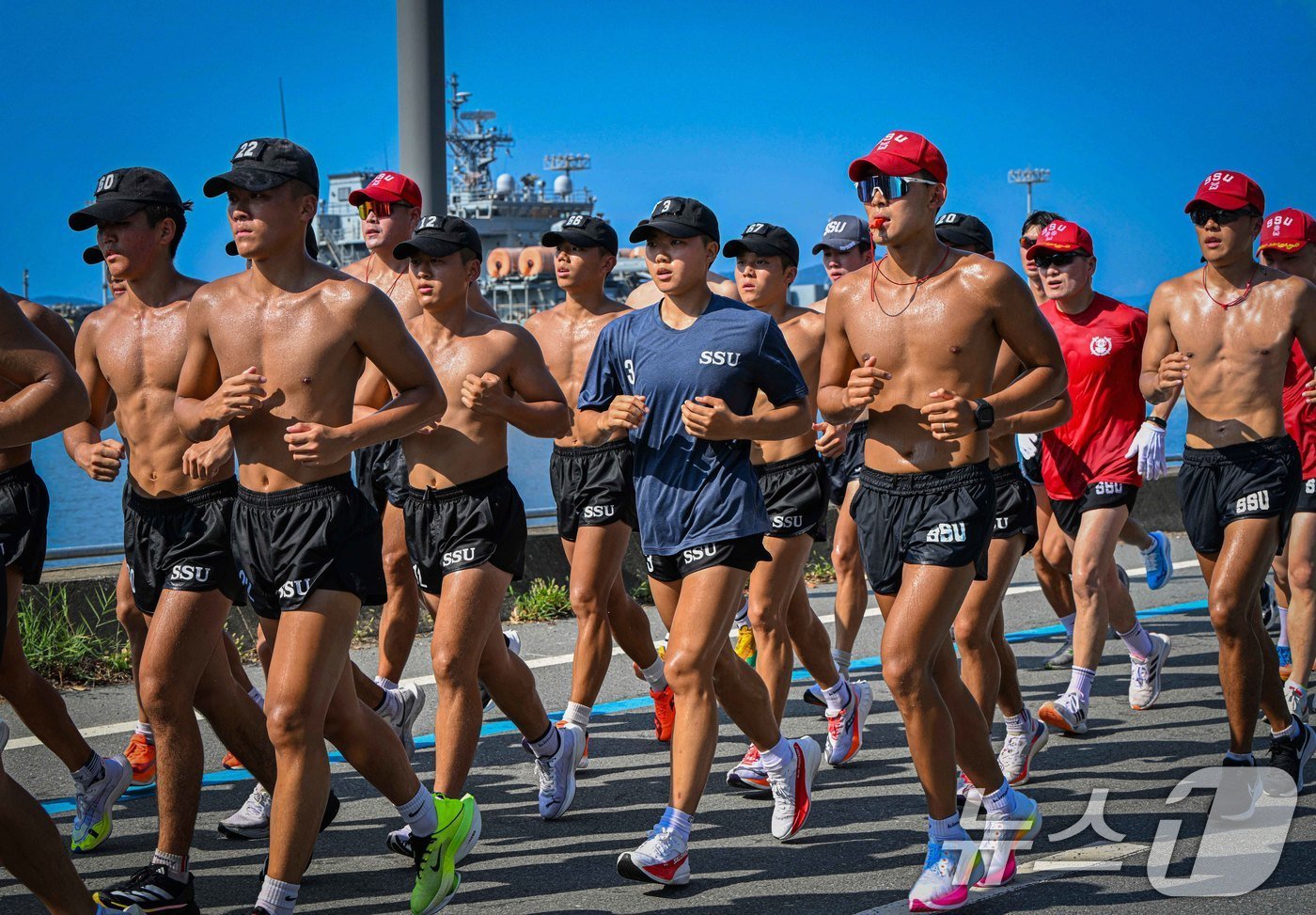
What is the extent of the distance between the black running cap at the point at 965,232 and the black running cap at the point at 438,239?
8.88ft

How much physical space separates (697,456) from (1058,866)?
190 centimetres

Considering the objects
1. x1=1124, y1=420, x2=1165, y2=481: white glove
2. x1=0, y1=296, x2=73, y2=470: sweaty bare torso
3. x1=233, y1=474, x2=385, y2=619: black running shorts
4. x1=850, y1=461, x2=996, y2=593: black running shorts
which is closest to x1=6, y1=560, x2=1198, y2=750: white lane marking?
x1=0, y1=296, x2=73, y2=470: sweaty bare torso

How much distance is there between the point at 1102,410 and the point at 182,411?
16.1 ft

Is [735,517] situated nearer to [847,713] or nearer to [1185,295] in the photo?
[847,713]

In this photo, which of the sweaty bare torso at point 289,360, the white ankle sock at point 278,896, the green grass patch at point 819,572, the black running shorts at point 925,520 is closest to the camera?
the white ankle sock at point 278,896

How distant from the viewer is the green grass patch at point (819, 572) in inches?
463

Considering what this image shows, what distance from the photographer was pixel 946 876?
4.72m

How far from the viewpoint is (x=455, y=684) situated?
17.6ft

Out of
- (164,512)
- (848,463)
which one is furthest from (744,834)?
(848,463)

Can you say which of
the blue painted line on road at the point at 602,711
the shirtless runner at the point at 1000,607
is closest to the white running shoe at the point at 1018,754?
the shirtless runner at the point at 1000,607

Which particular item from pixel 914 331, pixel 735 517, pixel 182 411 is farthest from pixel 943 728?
pixel 182 411

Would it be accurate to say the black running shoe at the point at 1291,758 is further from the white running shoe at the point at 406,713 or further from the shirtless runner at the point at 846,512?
the white running shoe at the point at 406,713

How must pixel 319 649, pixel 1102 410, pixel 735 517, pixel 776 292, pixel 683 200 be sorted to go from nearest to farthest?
pixel 319 649 < pixel 735 517 < pixel 683 200 < pixel 776 292 < pixel 1102 410

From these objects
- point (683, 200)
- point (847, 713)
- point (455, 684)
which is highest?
point (683, 200)
